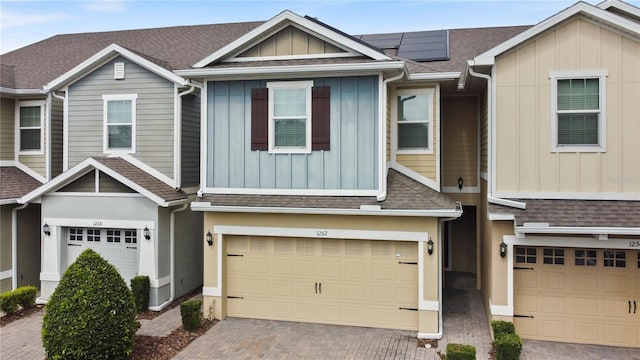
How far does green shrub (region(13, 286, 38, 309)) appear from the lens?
39.1ft

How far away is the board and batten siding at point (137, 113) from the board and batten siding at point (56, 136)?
1.15 meters

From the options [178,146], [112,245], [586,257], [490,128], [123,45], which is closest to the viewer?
[586,257]

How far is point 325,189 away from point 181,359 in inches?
171

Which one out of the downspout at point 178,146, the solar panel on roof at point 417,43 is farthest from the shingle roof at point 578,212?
the downspout at point 178,146

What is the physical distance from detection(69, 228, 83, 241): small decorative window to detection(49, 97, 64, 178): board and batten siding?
270 centimetres

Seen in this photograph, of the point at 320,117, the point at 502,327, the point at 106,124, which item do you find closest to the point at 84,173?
the point at 106,124

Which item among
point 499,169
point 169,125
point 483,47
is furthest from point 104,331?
point 483,47

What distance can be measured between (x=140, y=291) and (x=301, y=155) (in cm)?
496

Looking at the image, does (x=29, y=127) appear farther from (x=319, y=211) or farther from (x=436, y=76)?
(x=436, y=76)

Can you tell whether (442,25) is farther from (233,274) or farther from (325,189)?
(233,274)

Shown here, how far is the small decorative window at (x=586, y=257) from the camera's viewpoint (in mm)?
9547

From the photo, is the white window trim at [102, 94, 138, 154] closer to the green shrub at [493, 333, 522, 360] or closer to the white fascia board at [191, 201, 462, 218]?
the white fascia board at [191, 201, 462, 218]

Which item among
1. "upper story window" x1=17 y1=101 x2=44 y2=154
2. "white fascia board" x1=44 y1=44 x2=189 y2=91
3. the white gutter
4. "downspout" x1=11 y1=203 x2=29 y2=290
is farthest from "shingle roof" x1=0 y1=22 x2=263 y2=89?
the white gutter

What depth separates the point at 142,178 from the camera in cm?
1242
